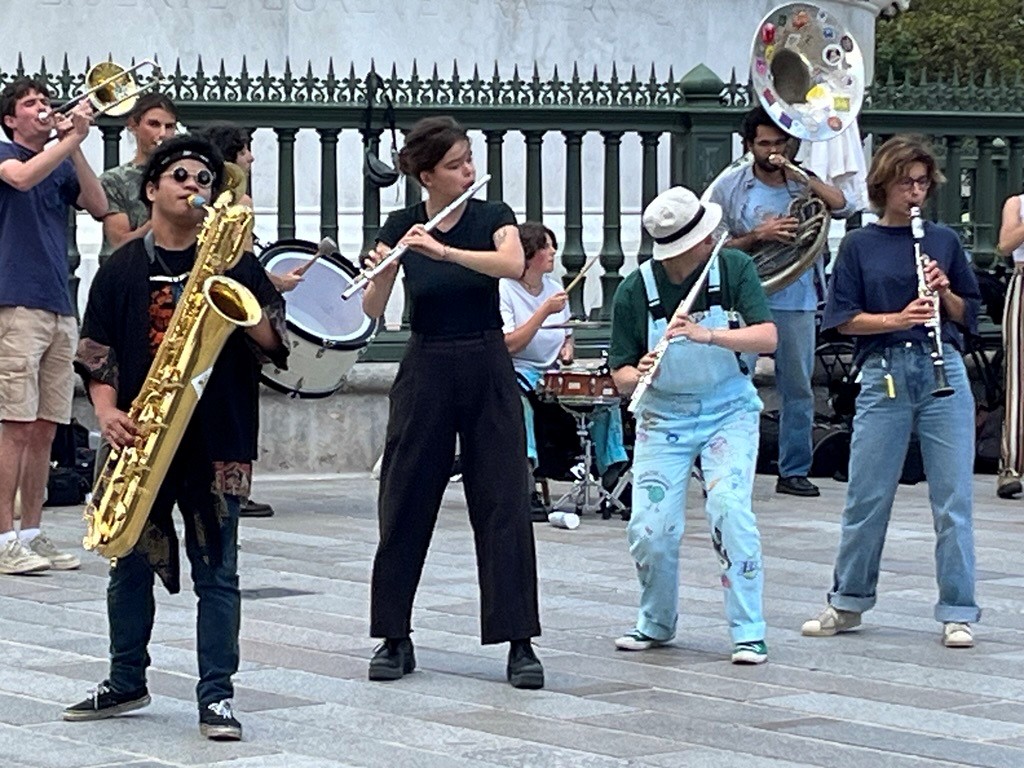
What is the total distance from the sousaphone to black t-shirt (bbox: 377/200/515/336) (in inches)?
182

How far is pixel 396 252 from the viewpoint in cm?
765

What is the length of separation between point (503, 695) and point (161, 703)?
42.0 inches

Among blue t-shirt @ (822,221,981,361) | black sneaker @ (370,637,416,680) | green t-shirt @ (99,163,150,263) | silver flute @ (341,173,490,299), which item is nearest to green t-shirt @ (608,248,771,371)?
blue t-shirt @ (822,221,981,361)

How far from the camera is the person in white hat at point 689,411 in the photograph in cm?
833

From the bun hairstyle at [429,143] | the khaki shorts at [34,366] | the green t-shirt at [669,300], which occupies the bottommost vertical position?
the khaki shorts at [34,366]

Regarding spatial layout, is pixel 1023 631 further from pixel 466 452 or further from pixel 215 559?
pixel 215 559

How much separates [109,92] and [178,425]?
4.45 meters

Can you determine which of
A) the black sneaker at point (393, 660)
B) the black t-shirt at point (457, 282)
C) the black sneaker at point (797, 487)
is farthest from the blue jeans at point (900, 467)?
the black sneaker at point (797, 487)

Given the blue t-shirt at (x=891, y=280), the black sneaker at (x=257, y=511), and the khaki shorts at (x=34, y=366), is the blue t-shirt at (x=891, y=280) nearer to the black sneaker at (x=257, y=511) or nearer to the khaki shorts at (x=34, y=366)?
the khaki shorts at (x=34, y=366)

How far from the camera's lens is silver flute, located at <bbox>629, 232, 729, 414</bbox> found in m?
8.15

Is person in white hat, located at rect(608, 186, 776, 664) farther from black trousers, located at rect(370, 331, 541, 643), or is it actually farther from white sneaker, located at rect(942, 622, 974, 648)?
white sneaker, located at rect(942, 622, 974, 648)

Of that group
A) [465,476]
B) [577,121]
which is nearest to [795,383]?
[577,121]

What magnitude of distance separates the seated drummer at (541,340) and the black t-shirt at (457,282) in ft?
12.1

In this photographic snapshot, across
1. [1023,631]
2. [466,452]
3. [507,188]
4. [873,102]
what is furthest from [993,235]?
[466,452]
